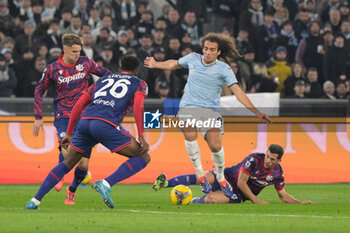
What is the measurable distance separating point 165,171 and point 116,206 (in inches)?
184

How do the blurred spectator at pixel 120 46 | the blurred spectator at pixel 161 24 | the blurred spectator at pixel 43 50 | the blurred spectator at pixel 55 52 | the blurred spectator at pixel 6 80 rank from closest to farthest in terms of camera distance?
1. the blurred spectator at pixel 6 80
2. the blurred spectator at pixel 55 52
3. the blurred spectator at pixel 43 50
4. the blurred spectator at pixel 120 46
5. the blurred spectator at pixel 161 24

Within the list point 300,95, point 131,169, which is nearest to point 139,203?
point 131,169

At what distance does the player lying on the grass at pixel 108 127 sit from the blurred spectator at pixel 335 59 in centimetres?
1026

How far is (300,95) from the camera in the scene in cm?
1734

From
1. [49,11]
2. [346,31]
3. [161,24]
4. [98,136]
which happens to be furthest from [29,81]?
[346,31]

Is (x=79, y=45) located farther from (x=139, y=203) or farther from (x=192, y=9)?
(x=192, y=9)

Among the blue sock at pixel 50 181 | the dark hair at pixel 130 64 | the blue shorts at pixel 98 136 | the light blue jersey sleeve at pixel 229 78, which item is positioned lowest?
the blue sock at pixel 50 181

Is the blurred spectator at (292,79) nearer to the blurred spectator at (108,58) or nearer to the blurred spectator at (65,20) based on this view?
the blurred spectator at (108,58)

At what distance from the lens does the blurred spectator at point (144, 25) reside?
746 inches

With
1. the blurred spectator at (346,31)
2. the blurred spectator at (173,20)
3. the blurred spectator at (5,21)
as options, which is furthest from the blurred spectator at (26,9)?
the blurred spectator at (346,31)

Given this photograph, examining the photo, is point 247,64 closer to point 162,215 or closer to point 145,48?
point 145,48

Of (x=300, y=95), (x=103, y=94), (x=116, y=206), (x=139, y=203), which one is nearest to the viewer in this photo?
(x=103, y=94)

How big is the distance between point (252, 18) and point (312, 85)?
9.25 ft

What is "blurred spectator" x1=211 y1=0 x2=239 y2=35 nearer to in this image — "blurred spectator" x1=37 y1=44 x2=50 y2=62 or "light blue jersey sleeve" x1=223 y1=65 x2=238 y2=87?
"blurred spectator" x1=37 y1=44 x2=50 y2=62
